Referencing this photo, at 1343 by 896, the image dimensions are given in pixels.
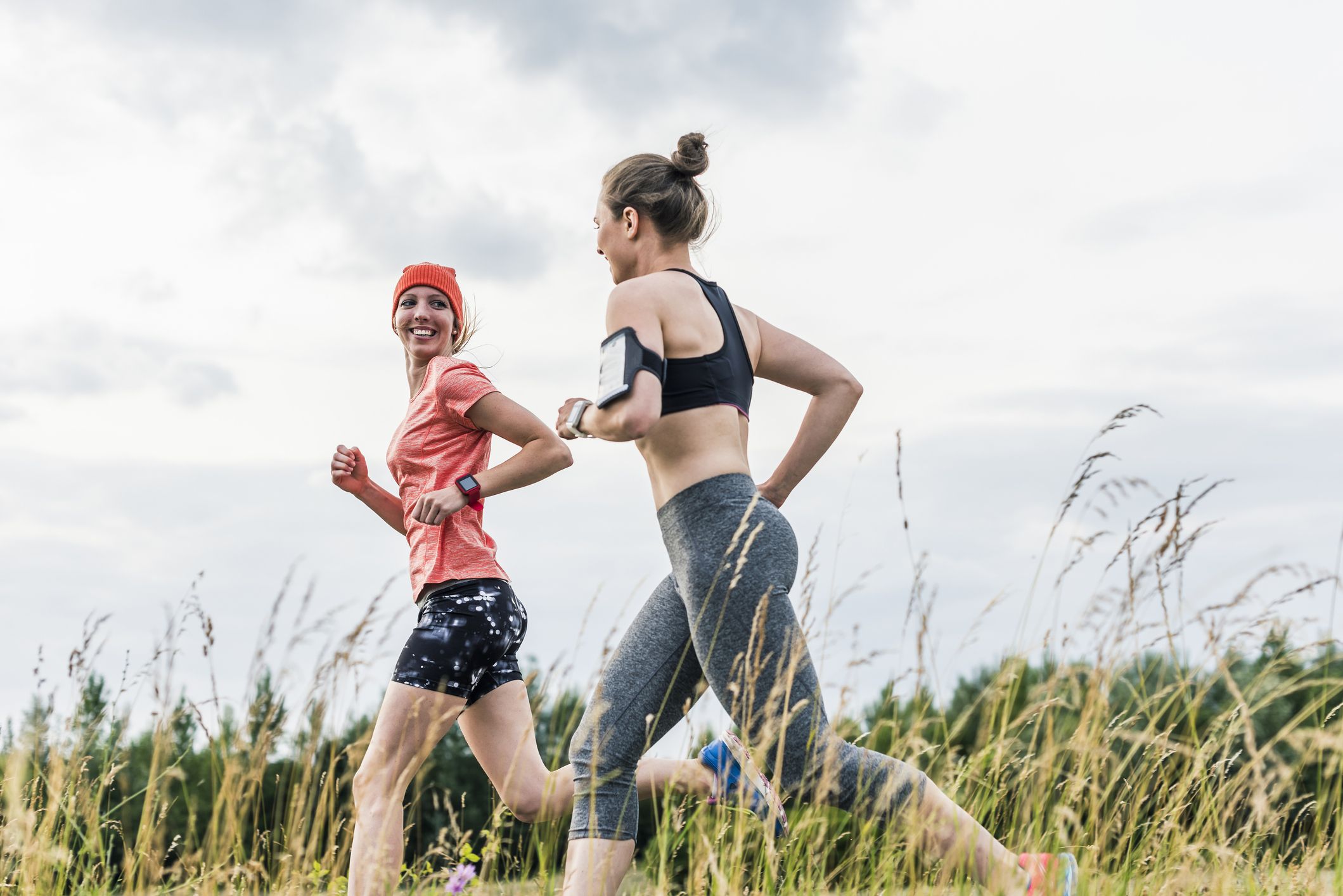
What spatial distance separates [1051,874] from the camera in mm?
2693

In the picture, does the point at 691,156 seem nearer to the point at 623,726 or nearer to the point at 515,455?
the point at 515,455

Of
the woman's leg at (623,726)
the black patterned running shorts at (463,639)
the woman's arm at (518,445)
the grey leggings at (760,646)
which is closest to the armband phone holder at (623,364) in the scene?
the grey leggings at (760,646)

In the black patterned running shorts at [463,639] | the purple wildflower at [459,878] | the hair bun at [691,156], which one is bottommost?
the purple wildflower at [459,878]

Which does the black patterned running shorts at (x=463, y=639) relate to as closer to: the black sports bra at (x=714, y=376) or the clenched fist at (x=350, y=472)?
the clenched fist at (x=350, y=472)

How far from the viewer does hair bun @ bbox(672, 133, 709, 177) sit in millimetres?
3031

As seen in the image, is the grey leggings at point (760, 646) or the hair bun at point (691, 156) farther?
the hair bun at point (691, 156)

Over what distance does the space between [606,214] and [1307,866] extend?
277 cm

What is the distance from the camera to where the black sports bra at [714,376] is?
2.69m

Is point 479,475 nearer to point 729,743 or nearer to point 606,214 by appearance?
point 606,214

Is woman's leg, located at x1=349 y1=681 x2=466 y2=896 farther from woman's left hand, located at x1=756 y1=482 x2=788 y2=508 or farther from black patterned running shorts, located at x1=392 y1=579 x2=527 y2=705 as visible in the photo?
woman's left hand, located at x1=756 y1=482 x2=788 y2=508

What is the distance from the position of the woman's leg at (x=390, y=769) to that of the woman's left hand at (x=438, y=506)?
0.48 meters

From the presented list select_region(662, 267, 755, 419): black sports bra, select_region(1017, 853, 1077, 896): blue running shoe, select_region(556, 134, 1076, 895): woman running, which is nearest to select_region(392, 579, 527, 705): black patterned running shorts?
select_region(556, 134, 1076, 895): woman running

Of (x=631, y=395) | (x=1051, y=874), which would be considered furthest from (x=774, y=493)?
(x=1051, y=874)

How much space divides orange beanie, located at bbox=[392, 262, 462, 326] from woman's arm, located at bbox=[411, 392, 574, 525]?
2.06 feet
